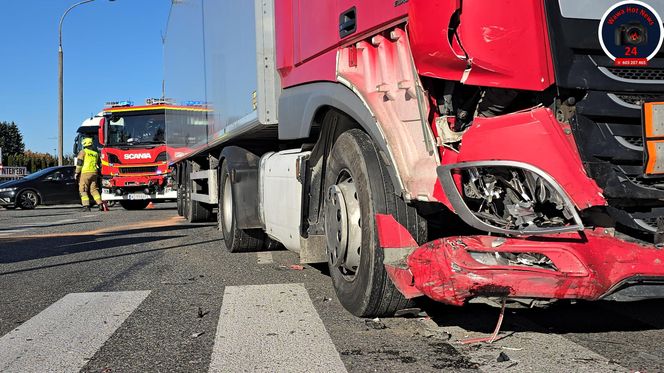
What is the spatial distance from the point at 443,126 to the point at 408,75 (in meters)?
0.37

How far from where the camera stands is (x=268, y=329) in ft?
13.6

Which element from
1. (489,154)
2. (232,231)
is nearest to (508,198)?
(489,154)

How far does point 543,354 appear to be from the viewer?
3461mm

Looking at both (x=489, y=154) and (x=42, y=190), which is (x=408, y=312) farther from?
(x=42, y=190)

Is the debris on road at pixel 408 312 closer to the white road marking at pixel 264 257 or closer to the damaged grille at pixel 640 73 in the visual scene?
the damaged grille at pixel 640 73

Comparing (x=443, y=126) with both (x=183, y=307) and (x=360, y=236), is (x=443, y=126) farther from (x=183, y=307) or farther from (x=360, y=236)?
(x=183, y=307)

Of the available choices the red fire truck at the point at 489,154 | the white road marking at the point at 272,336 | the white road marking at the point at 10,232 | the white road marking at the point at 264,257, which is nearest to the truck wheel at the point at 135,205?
the white road marking at the point at 10,232

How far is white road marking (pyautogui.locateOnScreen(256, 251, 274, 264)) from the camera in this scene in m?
7.31

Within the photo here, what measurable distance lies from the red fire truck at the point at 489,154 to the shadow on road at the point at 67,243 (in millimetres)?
5330

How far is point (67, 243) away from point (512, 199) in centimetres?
804

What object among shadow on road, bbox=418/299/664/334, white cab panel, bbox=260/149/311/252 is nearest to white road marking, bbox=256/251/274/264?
white cab panel, bbox=260/149/311/252

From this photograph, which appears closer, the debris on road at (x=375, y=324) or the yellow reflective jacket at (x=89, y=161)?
the debris on road at (x=375, y=324)

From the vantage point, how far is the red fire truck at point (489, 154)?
2910mm

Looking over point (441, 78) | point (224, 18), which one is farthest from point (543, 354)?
point (224, 18)
